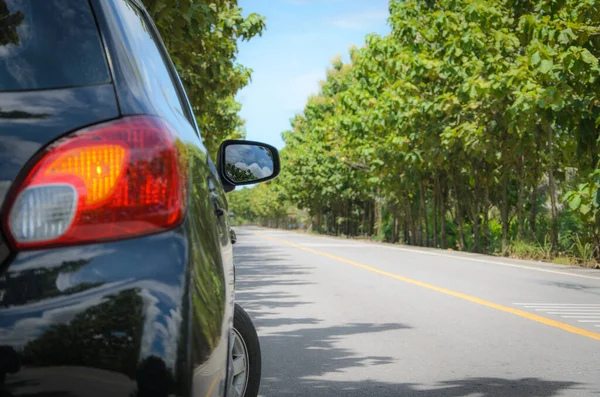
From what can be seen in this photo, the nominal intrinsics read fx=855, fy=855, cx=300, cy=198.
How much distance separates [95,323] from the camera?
158 centimetres

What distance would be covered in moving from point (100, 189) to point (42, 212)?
0.39 feet

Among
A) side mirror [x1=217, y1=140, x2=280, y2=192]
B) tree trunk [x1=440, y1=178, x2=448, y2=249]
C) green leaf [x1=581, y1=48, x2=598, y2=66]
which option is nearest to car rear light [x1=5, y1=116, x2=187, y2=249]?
side mirror [x1=217, y1=140, x2=280, y2=192]

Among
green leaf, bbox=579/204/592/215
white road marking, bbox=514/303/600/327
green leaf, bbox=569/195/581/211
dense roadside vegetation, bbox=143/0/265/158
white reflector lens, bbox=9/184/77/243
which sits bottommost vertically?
white road marking, bbox=514/303/600/327

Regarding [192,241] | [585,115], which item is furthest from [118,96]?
[585,115]

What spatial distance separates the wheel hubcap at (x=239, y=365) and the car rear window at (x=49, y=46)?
2860mm

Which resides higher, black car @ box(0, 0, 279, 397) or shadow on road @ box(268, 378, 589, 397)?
black car @ box(0, 0, 279, 397)

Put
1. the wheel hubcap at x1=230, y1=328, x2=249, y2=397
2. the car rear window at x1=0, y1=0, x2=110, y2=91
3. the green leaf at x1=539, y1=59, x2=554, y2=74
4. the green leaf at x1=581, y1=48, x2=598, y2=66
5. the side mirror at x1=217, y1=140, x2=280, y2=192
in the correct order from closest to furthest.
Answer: the car rear window at x1=0, y1=0, x2=110, y2=91 < the side mirror at x1=217, y1=140, x2=280, y2=192 < the wheel hubcap at x1=230, y1=328, x2=249, y2=397 < the green leaf at x1=581, y1=48, x2=598, y2=66 < the green leaf at x1=539, y1=59, x2=554, y2=74

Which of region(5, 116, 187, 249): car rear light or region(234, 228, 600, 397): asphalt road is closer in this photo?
region(5, 116, 187, 249): car rear light

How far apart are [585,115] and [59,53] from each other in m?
15.6

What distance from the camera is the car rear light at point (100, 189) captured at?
1629 millimetres

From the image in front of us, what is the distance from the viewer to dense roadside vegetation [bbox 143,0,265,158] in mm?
10961

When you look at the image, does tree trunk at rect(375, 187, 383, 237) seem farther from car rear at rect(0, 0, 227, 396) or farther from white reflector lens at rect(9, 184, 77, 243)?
white reflector lens at rect(9, 184, 77, 243)

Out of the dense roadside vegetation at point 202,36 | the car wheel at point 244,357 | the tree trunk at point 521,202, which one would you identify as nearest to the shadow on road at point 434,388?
the car wheel at point 244,357

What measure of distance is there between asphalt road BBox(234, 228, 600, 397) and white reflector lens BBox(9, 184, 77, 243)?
4009mm
